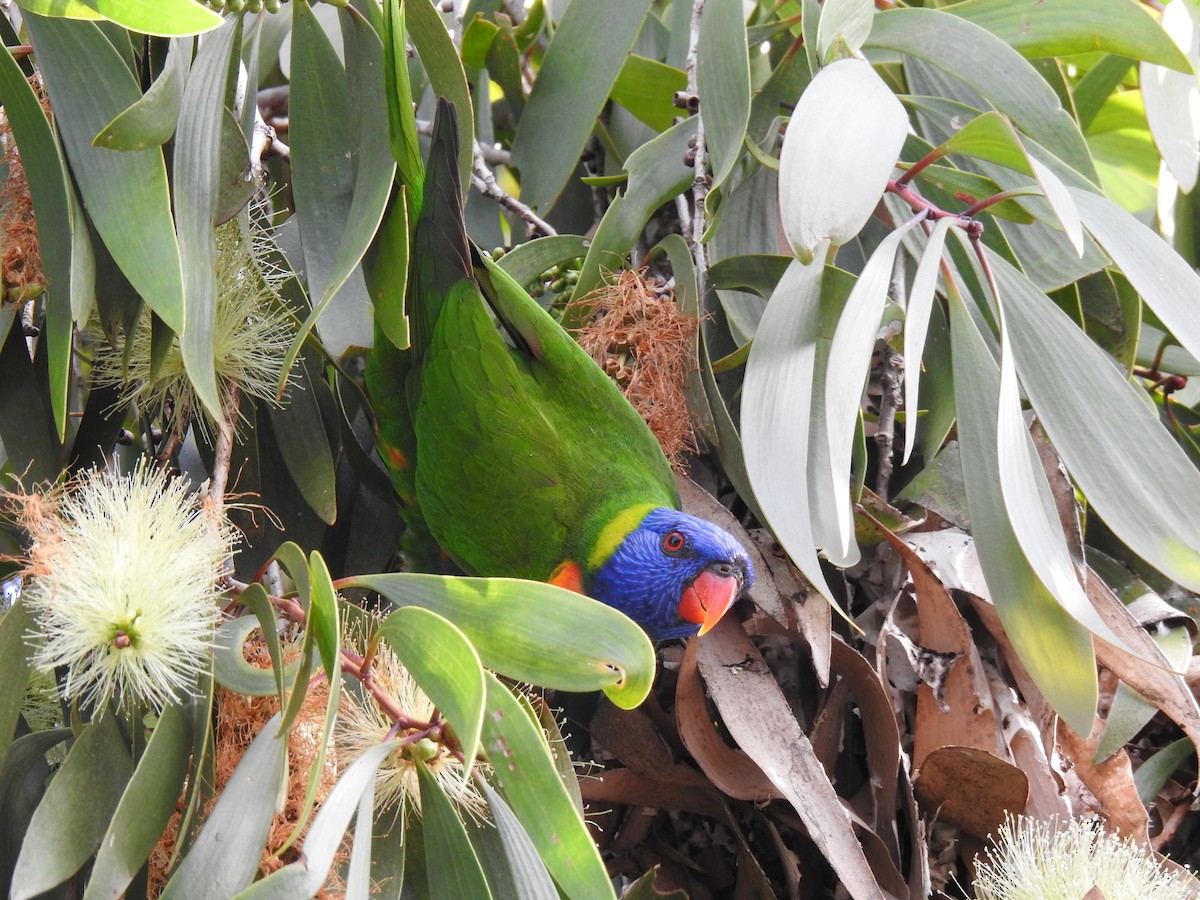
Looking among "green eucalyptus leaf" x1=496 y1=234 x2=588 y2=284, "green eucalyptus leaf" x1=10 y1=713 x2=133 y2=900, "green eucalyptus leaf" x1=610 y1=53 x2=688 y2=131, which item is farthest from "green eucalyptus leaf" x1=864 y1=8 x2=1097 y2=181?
"green eucalyptus leaf" x1=10 y1=713 x2=133 y2=900

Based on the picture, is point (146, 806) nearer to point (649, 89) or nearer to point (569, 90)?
point (569, 90)

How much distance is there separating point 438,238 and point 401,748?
2.28 ft

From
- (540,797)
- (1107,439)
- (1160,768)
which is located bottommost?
(1160,768)

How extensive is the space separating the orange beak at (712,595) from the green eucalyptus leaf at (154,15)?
794mm

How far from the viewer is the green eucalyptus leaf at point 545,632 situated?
77 cm

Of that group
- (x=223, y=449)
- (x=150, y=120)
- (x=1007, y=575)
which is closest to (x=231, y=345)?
(x=223, y=449)

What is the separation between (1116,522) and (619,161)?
3.22 feet

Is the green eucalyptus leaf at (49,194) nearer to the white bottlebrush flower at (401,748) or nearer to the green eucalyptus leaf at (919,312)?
the white bottlebrush flower at (401,748)

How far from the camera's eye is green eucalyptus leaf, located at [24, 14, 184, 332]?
2.81 feet

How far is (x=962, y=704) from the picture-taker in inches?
44.2

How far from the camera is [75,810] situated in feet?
2.67

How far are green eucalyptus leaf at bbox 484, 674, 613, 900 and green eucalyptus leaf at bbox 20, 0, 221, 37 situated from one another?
544mm

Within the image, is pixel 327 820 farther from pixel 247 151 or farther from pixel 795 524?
pixel 247 151

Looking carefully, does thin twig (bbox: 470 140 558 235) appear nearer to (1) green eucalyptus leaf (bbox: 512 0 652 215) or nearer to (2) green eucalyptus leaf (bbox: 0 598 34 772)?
(1) green eucalyptus leaf (bbox: 512 0 652 215)
